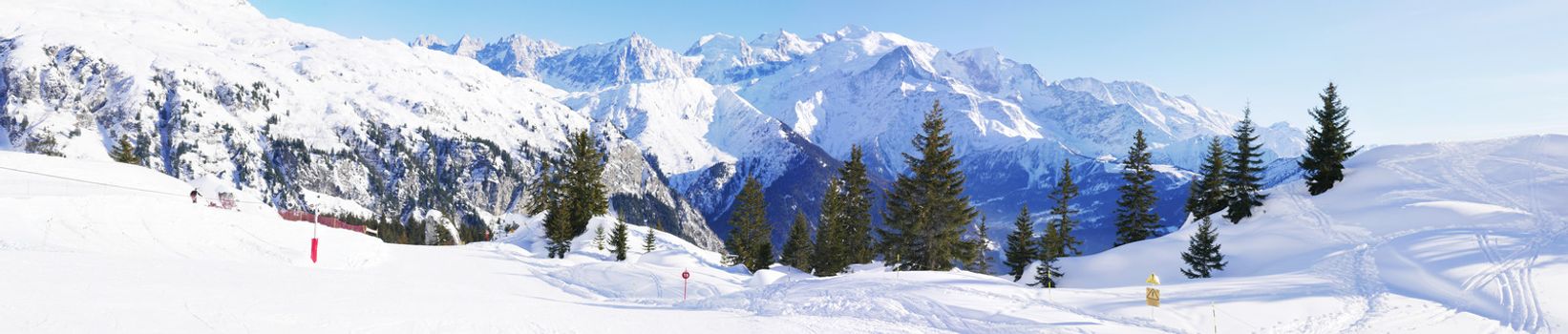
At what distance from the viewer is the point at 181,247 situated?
19594 millimetres

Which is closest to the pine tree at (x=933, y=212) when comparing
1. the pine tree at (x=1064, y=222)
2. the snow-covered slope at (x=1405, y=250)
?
the snow-covered slope at (x=1405, y=250)

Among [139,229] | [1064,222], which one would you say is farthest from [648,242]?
[139,229]

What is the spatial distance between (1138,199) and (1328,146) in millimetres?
12164

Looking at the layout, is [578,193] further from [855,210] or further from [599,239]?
[855,210]

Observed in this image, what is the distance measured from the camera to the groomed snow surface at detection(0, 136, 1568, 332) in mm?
12219

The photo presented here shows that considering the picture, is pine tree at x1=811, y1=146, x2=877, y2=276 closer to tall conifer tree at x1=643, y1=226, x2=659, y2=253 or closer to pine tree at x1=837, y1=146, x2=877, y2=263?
pine tree at x1=837, y1=146, x2=877, y2=263

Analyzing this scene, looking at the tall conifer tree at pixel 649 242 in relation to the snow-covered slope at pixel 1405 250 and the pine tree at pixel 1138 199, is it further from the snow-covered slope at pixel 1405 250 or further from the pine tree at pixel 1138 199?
the pine tree at pixel 1138 199

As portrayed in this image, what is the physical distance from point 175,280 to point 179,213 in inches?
421

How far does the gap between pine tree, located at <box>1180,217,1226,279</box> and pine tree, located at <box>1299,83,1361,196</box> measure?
15.0 m

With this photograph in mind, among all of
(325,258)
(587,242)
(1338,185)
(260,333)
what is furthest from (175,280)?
(1338,185)

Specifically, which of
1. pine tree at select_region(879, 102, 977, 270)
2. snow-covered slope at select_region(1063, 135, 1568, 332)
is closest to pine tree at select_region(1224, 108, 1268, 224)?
snow-covered slope at select_region(1063, 135, 1568, 332)

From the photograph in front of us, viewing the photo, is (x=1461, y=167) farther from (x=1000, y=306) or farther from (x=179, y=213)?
(x=179, y=213)

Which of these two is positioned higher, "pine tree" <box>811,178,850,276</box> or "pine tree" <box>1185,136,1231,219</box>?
"pine tree" <box>1185,136,1231,219</box>

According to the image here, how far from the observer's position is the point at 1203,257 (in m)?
34.2
